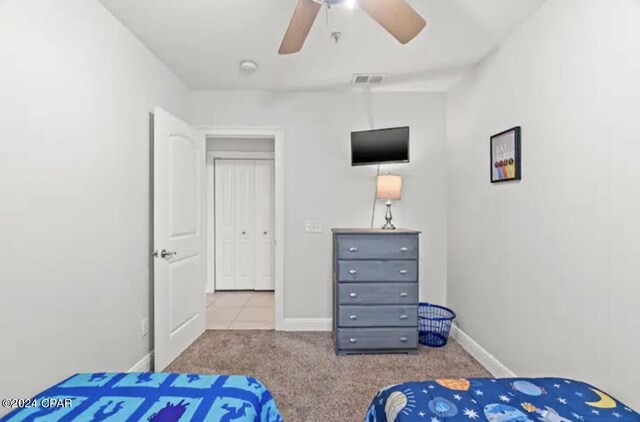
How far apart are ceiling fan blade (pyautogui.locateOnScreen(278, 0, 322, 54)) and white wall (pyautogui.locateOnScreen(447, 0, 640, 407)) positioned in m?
1.34

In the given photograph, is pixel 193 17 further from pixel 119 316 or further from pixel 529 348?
pixel 529 348

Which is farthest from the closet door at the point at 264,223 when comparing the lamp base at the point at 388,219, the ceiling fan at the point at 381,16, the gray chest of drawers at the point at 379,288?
the ceiling fan at the point at 381,16

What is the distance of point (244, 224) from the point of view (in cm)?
525

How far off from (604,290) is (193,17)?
2.68m

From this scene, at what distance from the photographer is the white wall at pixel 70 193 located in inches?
57.7

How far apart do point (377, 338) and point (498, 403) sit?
5.42 ft

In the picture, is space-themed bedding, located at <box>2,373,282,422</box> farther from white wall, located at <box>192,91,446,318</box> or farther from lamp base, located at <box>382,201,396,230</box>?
lamp base, located at <box>382,201,396,230</box>

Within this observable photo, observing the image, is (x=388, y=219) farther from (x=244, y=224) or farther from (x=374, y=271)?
→ (x=244, y=224)

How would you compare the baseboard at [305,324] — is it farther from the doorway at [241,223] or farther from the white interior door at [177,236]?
the doorway at [241,223]

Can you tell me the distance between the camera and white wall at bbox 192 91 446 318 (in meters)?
3.52

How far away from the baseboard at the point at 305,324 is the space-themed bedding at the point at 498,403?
2002 millimetres

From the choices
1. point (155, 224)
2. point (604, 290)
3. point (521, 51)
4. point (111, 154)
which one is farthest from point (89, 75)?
point (604, 290)

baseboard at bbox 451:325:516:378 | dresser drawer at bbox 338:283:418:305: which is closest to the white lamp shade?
dresser drawer at bbox 338:283:418:305

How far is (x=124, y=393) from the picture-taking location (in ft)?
4.56
